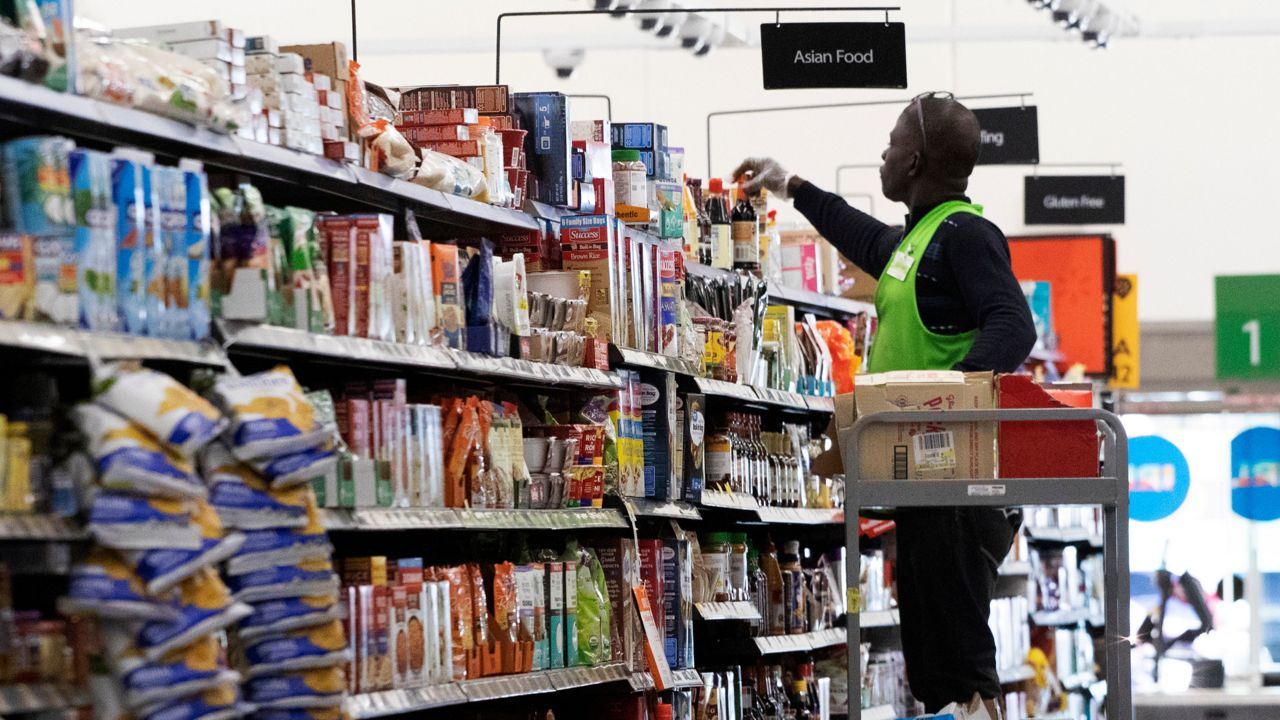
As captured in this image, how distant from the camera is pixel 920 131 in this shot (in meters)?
5.53

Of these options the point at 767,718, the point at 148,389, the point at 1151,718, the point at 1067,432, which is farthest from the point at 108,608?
the point at 1151,718

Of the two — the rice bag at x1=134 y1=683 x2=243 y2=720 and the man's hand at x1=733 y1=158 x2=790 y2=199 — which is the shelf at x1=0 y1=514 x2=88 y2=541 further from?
the man's hand at x1=733 y1=158 x2=790 y2=199

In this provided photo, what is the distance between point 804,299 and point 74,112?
4.52 meters

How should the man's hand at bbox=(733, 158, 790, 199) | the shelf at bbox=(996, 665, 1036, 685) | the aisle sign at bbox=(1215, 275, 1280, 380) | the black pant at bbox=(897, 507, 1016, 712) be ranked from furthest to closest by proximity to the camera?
the aisle sign at bbox=(1215, 275, 1280, 380)
the shelf at bbox=(996, 665, 1036, 685)
the man's hand at bbox=(733, 158, 790, 199)
the black pant at bbox=(897, 507, 1016, 712)

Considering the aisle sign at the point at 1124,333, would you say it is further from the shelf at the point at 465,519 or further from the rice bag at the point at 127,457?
the rice bag at the point at 127,457

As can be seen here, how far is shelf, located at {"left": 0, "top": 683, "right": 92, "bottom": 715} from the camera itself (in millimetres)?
2998

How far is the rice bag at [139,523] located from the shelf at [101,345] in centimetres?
26

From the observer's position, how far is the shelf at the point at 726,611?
19.3ft

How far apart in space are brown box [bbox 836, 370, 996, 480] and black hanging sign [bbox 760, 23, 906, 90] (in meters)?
2.50

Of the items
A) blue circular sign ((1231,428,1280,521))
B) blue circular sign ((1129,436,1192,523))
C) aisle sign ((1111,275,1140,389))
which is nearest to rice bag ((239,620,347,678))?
aisle sign ((1111,275,1140,389))

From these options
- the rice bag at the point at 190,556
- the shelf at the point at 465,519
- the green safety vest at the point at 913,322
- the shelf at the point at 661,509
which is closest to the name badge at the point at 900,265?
the green safety vest at the point at 913,322

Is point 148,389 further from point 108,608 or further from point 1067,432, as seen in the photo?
point 1067,432

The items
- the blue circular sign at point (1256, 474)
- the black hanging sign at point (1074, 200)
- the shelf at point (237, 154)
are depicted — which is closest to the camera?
the shelf at point (237, 154)

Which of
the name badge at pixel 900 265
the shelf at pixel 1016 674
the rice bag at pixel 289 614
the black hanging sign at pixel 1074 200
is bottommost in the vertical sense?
the shelf at pixel 1016 674
